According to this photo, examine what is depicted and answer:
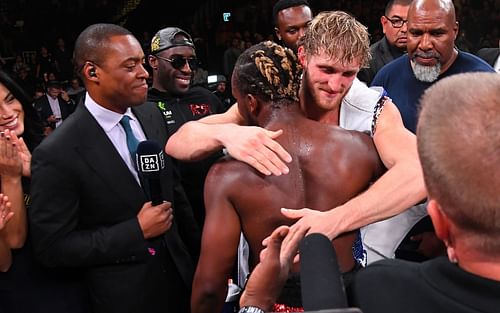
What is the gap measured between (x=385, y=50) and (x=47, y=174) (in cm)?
256

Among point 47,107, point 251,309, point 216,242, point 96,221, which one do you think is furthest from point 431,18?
point 47,107

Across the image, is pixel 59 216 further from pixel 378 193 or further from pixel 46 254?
pixel 378 193

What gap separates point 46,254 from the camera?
74.3 inches

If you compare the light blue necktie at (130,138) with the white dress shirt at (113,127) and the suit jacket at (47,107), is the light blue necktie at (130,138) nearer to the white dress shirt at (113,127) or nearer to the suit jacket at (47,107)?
the white dress shirt at (113,127)

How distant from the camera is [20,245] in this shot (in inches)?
75.1

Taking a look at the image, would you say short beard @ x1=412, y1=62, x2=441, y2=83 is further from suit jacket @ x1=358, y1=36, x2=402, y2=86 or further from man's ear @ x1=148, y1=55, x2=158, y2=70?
man's ear @ x1=148, y1=55, x2=158, y2=70

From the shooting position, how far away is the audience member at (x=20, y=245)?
6.08ft

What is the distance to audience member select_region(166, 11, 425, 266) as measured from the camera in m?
1.52

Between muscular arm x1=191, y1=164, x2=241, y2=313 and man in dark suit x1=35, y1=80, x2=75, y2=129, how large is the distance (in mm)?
6153

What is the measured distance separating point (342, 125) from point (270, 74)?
1.37 feet

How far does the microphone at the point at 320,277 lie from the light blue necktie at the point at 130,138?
4.18ft

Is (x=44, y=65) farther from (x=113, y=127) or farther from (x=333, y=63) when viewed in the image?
(x=333, y=63)

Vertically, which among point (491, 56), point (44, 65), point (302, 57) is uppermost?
point (302, 57)

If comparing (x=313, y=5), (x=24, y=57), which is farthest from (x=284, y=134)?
(x=313, y=5)
